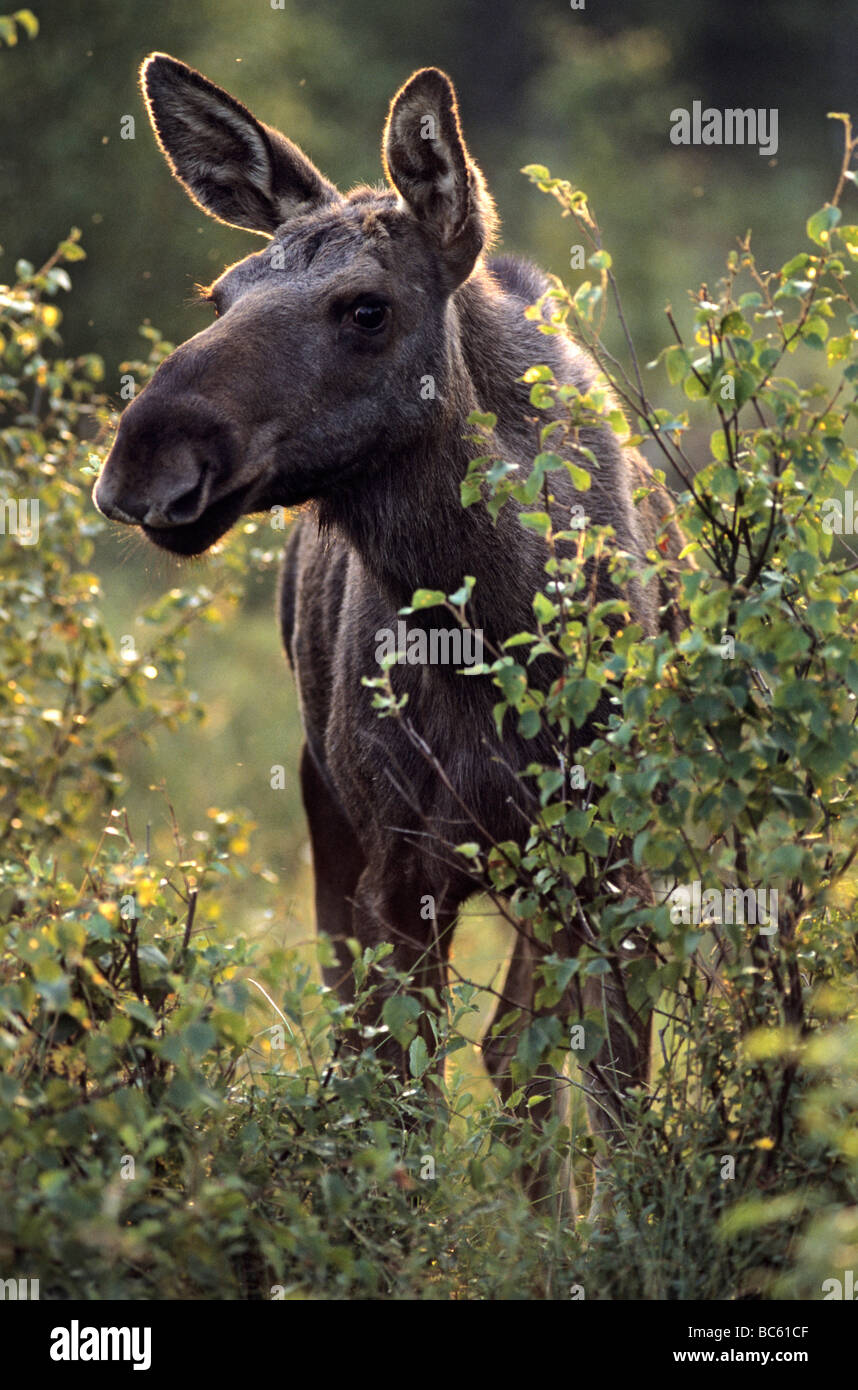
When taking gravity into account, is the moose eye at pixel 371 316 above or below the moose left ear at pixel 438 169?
below

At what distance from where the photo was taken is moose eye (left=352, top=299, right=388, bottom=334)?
4.15 metres

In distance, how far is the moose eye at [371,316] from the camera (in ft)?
13.6

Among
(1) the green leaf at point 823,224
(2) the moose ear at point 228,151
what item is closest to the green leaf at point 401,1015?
(1) the green leaf at point 823,224

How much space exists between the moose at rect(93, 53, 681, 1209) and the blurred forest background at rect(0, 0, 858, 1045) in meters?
0.69

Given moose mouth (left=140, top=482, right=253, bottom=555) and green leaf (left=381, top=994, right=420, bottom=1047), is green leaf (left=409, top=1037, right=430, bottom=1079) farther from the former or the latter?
moose mouth (left=140, top=482, right=253, bottom=555)

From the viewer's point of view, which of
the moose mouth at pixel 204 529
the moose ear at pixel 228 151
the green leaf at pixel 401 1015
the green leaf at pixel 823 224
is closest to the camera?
the green leaf at pixel 823 224

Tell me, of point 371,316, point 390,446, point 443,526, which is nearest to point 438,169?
point 371,316

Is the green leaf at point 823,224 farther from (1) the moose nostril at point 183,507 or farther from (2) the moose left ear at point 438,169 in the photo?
(1) the moose nostril at point 183,507

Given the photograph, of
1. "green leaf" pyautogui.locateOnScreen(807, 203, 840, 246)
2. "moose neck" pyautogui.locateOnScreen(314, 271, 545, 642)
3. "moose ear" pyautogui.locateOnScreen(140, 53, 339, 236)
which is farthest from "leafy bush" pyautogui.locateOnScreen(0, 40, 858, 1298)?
"moose ear" pyautogui.locateOnScreen(140, 53, 339, 236)

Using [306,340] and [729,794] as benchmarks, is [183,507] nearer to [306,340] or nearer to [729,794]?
[306,340]

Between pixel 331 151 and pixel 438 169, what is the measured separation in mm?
10277

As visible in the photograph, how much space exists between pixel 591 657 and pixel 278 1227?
4.51ft

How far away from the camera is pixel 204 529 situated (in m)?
3.88

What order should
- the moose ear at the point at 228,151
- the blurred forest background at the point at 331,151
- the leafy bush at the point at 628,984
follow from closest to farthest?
the leafy bush at the point at 628,984 → the moose ear at the point at 228,151 → the blurred forest background at the point at 331,151
